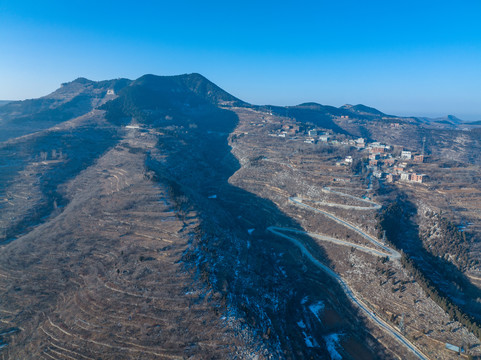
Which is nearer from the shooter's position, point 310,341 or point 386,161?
point 310,341

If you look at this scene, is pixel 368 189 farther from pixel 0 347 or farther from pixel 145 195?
pixel 0 347

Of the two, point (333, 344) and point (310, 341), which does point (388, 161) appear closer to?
point (333, 344)

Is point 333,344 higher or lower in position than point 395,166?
lower

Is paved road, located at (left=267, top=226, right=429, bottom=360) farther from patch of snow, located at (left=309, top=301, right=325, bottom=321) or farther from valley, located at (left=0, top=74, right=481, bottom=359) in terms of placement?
patch of snow, located at (left=309, top=301, right=325, bottom=321)

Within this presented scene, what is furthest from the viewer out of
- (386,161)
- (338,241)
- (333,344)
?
(386,161)

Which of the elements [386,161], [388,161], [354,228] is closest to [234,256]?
[354,228]
